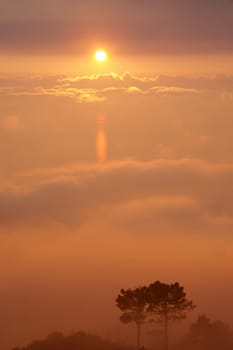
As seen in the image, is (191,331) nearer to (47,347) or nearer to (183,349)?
(183,349)

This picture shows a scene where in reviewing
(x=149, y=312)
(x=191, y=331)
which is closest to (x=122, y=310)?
(x=149, y=312)

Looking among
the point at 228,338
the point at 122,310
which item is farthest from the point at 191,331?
the point at 122,310

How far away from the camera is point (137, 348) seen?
6112 inches

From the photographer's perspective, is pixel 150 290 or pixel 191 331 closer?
pixel 150 290

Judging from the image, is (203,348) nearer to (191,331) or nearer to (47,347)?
(191,331)

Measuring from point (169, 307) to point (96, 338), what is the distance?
8.51 m

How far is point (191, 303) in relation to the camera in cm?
15850

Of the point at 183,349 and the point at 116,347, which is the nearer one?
the point at 116,347

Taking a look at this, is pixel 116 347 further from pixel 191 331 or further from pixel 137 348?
pixel 191 331

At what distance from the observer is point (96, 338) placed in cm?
15950

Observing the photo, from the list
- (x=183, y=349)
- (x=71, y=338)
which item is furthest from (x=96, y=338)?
(x=183, y=349)

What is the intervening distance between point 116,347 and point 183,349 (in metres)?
14.2

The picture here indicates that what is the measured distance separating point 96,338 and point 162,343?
1064 centimetres

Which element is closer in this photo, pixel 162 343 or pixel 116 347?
pixel 116 347
